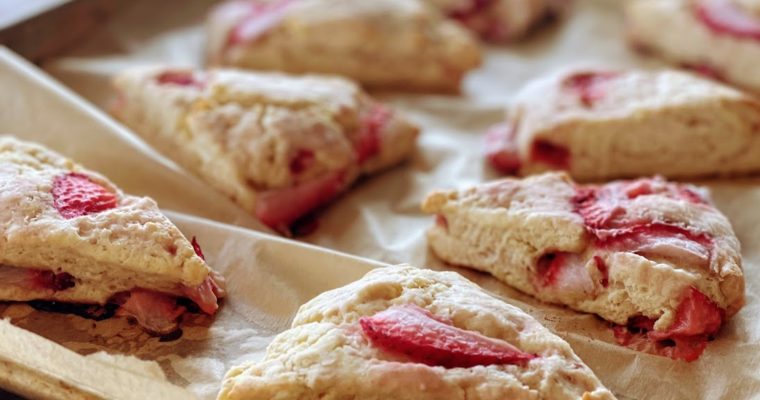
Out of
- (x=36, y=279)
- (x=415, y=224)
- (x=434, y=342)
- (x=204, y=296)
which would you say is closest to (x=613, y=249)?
(x=434, y=342)

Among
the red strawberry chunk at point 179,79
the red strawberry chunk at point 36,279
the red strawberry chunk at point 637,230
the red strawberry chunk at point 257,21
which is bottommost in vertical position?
the red strawberry chunk at point 36,279

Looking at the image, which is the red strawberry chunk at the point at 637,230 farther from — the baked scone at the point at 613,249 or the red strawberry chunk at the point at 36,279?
the red strawberry chunk at the point at 36,279

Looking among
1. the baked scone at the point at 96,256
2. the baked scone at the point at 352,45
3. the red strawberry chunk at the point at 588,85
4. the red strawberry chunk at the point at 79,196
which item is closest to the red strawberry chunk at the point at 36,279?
the baked scone at the point at 96,256

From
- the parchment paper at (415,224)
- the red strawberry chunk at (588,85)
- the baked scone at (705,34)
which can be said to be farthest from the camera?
the baked scone at (705,34)

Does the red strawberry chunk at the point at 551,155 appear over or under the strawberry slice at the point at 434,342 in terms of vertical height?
under

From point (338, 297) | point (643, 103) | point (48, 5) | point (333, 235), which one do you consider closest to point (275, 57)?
point (48, 5)

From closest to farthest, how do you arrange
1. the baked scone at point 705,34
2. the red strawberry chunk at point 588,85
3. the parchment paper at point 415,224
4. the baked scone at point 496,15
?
Answer: the parchment paper at point 415,224, the red strawberry chunk at point 588,85, the baked scone at point 705,34, the baked scone at point 496,15

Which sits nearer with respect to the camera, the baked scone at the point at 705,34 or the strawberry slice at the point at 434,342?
the strawberry slice at the point at 434,342
